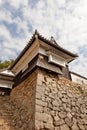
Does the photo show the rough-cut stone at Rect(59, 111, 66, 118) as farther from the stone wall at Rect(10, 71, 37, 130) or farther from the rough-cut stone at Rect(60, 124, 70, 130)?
the stone wall at Rect(10, 71, 37, 130)

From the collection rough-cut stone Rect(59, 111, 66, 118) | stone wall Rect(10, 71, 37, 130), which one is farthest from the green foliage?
rough-cut stone Rect(59, 111, 66, 118)

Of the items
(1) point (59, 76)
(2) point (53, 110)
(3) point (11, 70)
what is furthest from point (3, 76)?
(2) point (53, 110)

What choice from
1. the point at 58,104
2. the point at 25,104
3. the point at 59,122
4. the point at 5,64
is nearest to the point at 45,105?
the point at 58,104

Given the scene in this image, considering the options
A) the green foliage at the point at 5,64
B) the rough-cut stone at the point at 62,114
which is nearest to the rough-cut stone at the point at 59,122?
the rough-cut stone at the point at 62,114

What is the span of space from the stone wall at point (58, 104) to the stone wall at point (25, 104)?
9.6 inches

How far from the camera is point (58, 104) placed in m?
6.24

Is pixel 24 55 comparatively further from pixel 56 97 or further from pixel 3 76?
pixel 56 97

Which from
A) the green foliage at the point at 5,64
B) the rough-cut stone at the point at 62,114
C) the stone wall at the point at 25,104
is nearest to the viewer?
the stone wall at the point at 25,104

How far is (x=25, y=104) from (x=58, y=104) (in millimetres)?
1191

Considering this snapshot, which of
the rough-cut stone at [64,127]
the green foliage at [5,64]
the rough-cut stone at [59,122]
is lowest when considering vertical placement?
the rough-cut stone at [64,127]

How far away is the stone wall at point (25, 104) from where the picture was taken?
576cm

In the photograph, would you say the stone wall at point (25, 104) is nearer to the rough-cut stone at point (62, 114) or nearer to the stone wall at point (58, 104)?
the stone wall at point (58, 104)

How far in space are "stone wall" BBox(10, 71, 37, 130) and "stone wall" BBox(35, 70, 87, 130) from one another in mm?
243

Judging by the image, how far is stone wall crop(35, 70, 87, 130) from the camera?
222 inches
